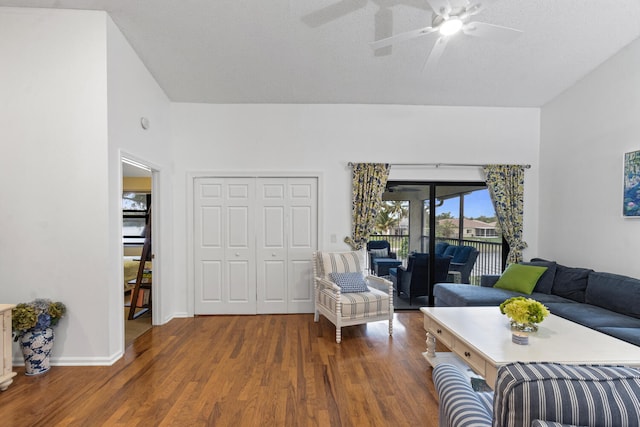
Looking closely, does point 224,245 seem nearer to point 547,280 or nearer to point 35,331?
point 35,331

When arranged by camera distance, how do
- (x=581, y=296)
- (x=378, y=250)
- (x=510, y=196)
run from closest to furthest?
1. (x=581, y=296)
2. (x=510, y=196)
3. (x=378, y=250)

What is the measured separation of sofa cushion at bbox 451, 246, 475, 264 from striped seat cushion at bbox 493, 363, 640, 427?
160 inches

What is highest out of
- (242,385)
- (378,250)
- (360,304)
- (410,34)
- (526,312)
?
(410,34)

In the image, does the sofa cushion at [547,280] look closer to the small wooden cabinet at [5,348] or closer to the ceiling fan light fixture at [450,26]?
the ceiling fan light fixture at [450,26]

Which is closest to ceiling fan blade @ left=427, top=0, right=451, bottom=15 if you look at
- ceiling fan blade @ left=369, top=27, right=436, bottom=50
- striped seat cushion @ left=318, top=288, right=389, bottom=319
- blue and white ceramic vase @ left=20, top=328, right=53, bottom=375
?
ceiling fan blade @ left=369, top=27, right=436, bottom=50

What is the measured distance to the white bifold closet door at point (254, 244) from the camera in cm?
464

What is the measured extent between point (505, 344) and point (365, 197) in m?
2.74

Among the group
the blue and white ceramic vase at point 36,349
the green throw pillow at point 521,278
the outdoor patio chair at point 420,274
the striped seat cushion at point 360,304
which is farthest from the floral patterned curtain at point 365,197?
the blue and white ceramic vase at point 36,349

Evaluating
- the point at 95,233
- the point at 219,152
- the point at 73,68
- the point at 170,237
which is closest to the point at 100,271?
the point at 95,233

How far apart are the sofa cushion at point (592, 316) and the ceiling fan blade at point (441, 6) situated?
301 centimetres

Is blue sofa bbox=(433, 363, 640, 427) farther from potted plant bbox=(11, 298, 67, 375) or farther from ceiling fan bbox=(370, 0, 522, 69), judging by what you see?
potted plant bbox=(11, 298, 67, 375)

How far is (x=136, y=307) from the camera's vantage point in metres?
4.86

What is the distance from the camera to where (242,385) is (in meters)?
2.66

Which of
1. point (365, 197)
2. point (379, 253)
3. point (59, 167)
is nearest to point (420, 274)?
point (379, 253)
